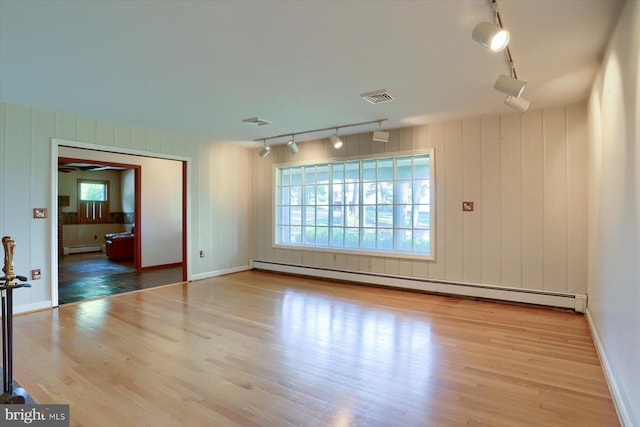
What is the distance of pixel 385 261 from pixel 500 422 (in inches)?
142

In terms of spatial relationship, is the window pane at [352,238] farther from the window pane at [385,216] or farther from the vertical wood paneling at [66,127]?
the vertical wood paneling at [66,127]

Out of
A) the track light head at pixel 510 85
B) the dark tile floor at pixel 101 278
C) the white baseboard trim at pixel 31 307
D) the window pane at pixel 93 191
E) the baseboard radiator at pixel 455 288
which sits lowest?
the dark tile floor at pixel 101 278

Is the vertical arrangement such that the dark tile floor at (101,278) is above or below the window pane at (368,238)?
below

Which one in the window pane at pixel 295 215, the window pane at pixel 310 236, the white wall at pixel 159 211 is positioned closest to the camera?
the window pane at pixel 310 236

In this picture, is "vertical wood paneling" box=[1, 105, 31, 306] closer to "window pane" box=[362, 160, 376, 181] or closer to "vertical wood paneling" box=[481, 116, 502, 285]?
"window pane" box=[362, 160, 376, 181]

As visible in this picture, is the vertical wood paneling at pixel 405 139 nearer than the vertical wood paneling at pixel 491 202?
No

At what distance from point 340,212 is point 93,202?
339 inches

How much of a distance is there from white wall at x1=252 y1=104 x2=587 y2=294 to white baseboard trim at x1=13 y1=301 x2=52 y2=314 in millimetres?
4634

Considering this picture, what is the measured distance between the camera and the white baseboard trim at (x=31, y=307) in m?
4.11

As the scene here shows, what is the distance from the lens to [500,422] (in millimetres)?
1997

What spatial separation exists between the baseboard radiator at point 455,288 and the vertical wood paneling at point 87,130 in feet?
12.4

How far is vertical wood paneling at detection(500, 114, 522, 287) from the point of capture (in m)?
4.52

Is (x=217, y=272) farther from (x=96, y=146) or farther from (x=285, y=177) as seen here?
(x=96, y=146)

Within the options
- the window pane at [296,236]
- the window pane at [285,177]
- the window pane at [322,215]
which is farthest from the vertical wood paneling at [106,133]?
the window pane at [322,215]
